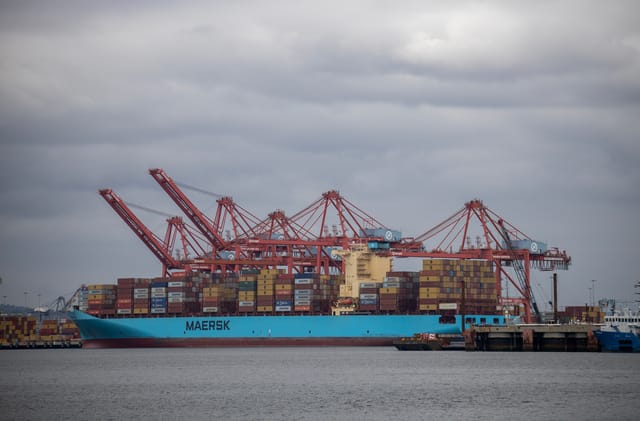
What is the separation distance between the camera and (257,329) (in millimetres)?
116062

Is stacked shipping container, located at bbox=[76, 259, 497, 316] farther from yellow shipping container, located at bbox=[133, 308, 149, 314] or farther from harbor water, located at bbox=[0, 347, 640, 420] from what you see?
harbor water, located at bbox=[0, 347, 640, 420]

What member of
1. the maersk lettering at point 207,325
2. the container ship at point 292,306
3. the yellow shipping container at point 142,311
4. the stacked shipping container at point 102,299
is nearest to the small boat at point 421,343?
the container ship at point 292,306

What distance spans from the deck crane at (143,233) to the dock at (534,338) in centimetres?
4058

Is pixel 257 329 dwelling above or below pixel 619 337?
above

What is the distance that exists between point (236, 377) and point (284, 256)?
5272 centimetres

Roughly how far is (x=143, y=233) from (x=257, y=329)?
1865cm

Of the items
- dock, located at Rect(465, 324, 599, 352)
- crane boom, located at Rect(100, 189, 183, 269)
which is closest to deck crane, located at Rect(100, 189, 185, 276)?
crane boom, located at Rect(100, 189, 183, 269)

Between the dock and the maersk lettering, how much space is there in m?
29.6

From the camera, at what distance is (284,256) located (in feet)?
413

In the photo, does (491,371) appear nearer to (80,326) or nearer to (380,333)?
(380,333)

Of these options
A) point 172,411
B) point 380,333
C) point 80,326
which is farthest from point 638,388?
point 80,326

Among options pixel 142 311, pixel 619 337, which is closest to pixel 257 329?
pixel 142 311

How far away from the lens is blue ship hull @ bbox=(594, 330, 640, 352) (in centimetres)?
9062

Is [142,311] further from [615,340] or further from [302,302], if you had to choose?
[615,340]
